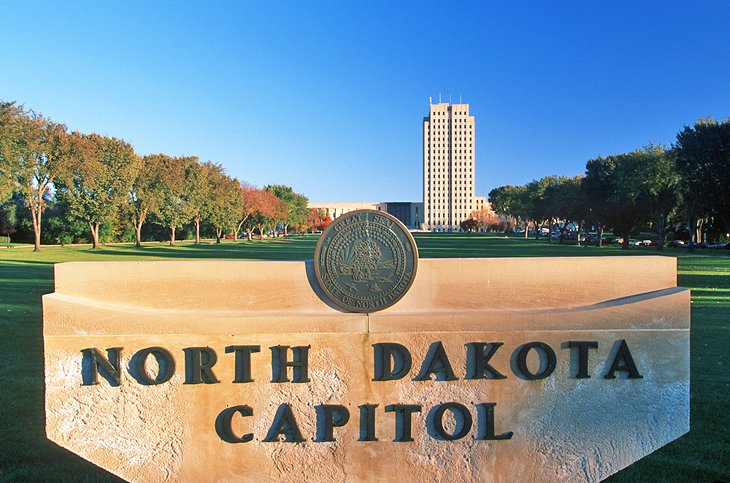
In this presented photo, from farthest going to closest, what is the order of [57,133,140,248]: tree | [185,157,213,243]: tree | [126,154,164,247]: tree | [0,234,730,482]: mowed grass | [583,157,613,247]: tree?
1. [185,157,213,243]: tree
2. [126,154,164,247]: tree
3. [583,157,613,247]: tree
4. [57,133,140,248]: tree
5. [0,234,730,482]: mowed grass

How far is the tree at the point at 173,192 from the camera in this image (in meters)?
56.8

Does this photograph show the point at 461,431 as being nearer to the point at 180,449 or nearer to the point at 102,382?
the point at 180,449

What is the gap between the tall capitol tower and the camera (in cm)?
18975

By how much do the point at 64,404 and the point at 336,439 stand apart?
2476 millimetres

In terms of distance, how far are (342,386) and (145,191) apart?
182ft

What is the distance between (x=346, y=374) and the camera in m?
4.82

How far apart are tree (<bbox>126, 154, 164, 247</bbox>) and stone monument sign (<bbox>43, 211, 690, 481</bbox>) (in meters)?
51.5

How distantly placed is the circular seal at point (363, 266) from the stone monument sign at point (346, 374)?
0.01 metres

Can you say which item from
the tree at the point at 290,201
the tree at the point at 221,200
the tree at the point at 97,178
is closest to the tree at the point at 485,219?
the tree at the point at 290,201

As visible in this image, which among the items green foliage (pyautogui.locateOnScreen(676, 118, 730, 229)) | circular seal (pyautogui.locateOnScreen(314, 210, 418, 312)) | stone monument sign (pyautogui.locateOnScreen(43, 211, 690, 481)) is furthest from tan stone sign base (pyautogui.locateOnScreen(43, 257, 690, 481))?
green foliage (pyautogui.locateOnScreen(676, 118, 730, 229))

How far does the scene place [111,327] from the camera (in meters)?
4.77

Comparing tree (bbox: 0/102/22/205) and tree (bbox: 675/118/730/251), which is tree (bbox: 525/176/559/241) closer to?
tree (bbox: 675/118/730/251)

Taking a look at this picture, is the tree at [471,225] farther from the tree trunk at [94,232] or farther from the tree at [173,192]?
the tree trunk at [94,232]

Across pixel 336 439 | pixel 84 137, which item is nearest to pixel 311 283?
pixel 336 439
